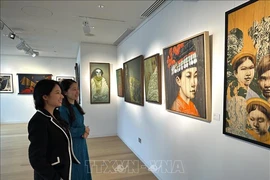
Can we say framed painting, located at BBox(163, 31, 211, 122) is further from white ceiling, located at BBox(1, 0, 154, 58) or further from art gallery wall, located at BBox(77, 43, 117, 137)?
art gallery wall, located at BBox(77, 43, 117, 137)

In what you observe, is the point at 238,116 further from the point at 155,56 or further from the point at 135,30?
the point at 135,30

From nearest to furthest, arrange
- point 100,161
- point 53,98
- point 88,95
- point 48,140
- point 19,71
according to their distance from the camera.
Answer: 1. point 48,140
2. point 53,98
3. point 100,161
4. point 88,95
5. point 19,71

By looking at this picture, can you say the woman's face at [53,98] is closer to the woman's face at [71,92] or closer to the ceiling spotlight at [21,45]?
the woman's face at [71,92]

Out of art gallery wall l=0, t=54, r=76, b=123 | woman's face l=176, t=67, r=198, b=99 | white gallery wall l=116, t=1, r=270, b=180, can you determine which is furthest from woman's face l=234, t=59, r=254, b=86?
art gallery wall l=0, t=54, r=76, b=123

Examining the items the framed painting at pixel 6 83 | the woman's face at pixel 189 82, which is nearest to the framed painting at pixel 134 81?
the woman's face at pixel 189 82

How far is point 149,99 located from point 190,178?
1.44 m

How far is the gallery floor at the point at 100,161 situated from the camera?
306 centimetres

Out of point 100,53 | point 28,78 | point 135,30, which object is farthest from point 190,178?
point 28,78

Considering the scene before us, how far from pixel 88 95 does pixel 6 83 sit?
454 centimetres

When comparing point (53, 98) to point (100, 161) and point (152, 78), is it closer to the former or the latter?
point (152, 78)

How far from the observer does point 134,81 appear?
151 inches

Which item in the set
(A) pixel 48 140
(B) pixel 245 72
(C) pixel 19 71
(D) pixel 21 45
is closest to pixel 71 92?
(A) pixel 48 140

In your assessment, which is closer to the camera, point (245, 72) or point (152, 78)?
point (245, 72)

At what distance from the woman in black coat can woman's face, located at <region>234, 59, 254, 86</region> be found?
143cm
